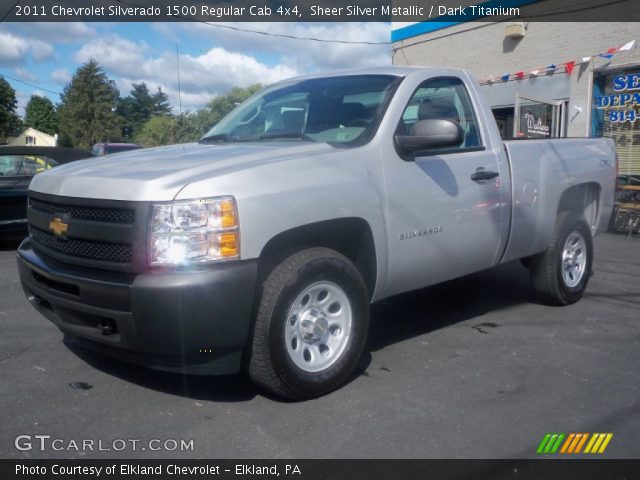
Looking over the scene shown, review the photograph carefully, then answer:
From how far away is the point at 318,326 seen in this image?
12.4 ft

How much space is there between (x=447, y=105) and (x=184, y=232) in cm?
267

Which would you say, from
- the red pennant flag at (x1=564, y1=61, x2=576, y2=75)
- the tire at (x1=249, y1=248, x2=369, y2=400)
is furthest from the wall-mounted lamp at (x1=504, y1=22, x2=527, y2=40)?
the tire at (x1=249, y1=248, x2=369, y2=400)

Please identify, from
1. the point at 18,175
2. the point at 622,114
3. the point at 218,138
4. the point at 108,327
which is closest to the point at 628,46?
the point at 622,114

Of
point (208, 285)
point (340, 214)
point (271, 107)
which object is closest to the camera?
point (208, 285)

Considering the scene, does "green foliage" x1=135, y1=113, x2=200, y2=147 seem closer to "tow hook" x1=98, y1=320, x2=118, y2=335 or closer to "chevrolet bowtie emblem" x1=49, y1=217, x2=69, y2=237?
"chevrolet bowtie emblem" x1=49, y1=217, x2=69, y2=237

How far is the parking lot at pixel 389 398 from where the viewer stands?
128 inches

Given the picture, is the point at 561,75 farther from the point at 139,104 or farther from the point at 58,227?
the point at 139,104

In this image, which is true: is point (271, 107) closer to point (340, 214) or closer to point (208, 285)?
point (340, 214)

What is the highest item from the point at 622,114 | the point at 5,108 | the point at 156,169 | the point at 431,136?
the point at 5,108

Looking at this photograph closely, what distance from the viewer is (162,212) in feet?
10.5

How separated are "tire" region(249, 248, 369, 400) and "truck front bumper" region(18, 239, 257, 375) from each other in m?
0.14

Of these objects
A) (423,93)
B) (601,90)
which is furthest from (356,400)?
(601,90)

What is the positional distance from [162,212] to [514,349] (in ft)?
9.28

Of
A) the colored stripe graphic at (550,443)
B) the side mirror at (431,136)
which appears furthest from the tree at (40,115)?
the colored stripe graphic at (550,443)
